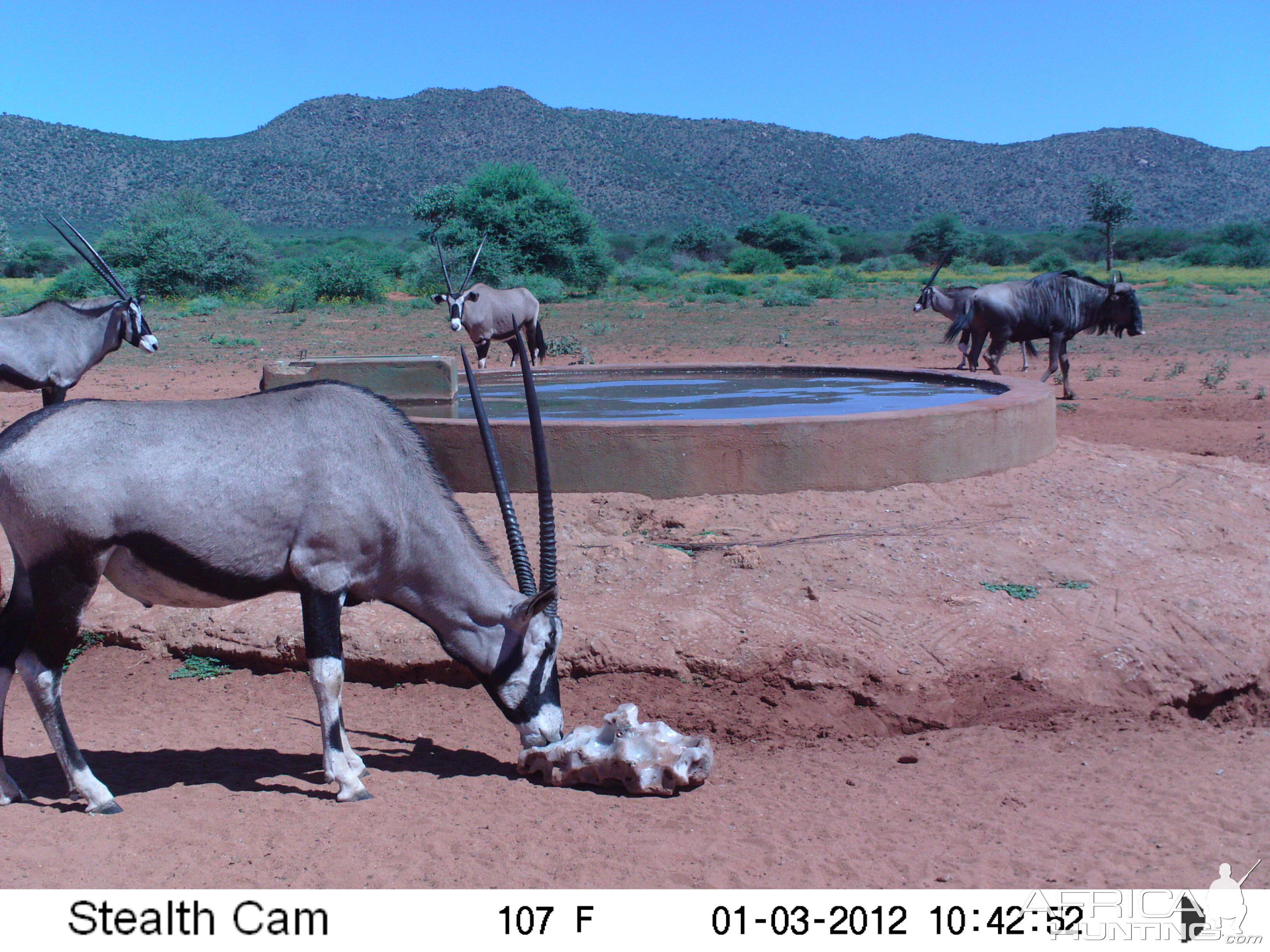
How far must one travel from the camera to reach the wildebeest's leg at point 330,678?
11.6 feet

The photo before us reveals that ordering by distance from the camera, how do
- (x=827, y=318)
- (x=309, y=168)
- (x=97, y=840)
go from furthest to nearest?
(x=309, y=168)
(x=827, y=318)
(x=97, y=840)

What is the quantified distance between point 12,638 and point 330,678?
102 centimetres

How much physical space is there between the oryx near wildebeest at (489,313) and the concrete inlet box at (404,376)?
590cm

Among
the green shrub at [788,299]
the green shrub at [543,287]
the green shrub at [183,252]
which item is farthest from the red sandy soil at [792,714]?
the green shrub at [183,252]

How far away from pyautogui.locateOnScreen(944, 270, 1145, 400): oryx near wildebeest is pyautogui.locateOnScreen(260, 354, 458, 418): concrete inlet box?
285 inches

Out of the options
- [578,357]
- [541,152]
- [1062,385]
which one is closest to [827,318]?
[578,357]

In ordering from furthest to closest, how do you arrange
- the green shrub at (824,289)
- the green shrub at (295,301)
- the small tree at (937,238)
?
1. the small tree at (937,238)
2. the green shrub at (824,289)
3. the green shrub at (295,301)

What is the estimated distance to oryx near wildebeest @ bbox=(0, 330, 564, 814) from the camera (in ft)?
10.7

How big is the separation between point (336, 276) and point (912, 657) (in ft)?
91.6

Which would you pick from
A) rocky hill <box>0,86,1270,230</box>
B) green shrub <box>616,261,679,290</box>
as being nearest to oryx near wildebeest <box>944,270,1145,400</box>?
green shrub <box>616,261,679,290</box>

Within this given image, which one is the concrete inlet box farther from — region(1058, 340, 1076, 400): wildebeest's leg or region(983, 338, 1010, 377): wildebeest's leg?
region(1058, 340, 1076, 400): wildebeest's leg

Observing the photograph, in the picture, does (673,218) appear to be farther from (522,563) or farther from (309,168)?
(522,563)

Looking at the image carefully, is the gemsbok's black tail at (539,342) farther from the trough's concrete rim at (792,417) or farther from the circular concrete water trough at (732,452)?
the circular concrete water trough at (732,452)

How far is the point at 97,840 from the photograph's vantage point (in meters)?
3.26
